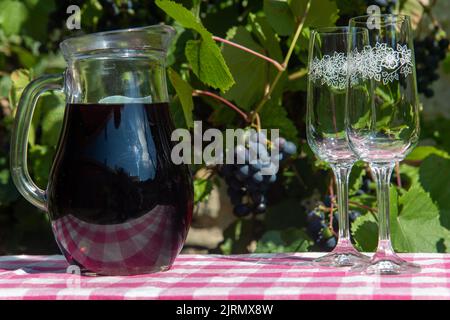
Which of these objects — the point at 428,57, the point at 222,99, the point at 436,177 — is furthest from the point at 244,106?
the point at 428,57

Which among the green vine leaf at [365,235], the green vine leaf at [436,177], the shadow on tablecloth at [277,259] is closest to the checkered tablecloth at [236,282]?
the shadow on tablecloth at [277,259]

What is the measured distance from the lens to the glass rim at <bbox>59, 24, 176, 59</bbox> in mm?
1346


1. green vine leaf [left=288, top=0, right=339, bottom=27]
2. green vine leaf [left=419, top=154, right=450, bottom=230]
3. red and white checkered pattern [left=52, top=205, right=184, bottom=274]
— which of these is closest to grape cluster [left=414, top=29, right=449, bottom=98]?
green vine leaf [left=419, top=154, right=450, bottom=230]

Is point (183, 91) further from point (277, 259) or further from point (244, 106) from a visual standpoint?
point (277, 259)

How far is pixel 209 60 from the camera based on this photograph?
6.02 feet

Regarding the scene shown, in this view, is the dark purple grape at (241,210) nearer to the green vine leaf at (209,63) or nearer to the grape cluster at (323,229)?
the grape cluster at (323,229)

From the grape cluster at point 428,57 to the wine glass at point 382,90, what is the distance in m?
1.24

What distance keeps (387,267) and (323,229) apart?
2.73 ft

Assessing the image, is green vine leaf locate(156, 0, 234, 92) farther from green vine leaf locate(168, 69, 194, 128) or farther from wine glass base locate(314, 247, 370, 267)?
wine glass base locate(314, 247, 370, 267)

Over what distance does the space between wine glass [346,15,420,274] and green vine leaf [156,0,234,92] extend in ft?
1.63

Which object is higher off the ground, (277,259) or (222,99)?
(222,99)

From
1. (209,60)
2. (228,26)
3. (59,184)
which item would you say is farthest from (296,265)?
(228,26)

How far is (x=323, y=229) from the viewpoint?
7.02 ft
